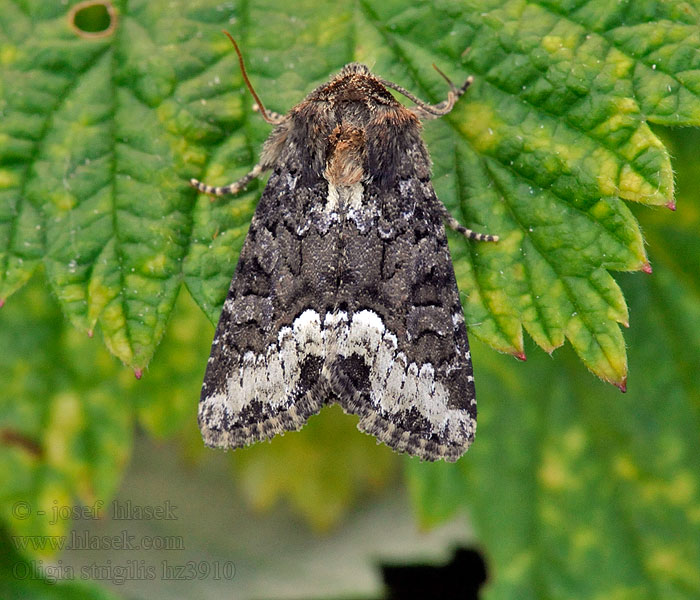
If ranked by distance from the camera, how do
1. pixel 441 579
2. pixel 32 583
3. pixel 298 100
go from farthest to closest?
1. pixel 441 579
2. pixel 32 583
3. pixel 298 100

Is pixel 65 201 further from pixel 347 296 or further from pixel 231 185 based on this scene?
pixel 347 296

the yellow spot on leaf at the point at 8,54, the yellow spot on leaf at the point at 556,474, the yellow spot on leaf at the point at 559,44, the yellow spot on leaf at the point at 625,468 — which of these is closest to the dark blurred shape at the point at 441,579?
the yellow spot on leaf at the point at 556,474

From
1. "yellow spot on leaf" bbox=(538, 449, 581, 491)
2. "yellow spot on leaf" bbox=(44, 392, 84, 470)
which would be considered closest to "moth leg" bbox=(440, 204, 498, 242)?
"yellow spot on leaf" bbox=(538, 449, 581, 491)

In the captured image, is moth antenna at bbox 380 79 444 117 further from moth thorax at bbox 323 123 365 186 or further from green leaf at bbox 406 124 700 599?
green leaf at bbox 406 124 700 599

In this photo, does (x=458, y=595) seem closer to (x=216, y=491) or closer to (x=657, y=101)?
(x=216, y=491)

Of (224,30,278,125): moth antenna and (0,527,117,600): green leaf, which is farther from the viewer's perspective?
(0,527,117,600): green leaf

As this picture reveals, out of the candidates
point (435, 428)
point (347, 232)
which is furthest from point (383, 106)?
point (435, 428)

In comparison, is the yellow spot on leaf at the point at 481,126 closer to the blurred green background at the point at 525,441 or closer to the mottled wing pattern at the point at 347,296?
the mottled wing pattern at the point at 347,296

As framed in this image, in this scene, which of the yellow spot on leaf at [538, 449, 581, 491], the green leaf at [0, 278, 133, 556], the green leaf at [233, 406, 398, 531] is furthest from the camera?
the green leaf at [233, 406, 398, 531]

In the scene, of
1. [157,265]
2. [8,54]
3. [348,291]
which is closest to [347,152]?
[348,291]
